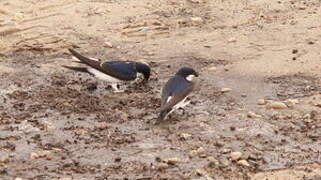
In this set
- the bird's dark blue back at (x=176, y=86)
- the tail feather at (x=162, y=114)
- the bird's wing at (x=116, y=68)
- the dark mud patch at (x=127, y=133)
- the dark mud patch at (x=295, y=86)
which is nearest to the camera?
the dark mud patch at (x=127, y=133)

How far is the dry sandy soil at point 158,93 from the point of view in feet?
17.3

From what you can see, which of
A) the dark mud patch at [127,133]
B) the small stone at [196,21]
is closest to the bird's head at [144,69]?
the dark mud patch at [127,133]

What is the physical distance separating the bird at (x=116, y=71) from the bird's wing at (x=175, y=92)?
586 mm

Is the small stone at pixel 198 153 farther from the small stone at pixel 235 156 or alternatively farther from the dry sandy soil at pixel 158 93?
the small stone at pixel 235 156

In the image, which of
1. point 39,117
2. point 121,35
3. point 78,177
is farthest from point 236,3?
point 78,177

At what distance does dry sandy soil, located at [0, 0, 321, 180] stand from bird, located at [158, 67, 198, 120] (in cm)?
11

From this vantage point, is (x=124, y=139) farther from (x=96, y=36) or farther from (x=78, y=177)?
(x=96, y=36)

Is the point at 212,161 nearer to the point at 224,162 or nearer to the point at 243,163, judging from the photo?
the point at 224,162

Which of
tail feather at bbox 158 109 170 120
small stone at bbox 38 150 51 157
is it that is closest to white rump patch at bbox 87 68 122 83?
tail feather at bbox 158 109 170 120

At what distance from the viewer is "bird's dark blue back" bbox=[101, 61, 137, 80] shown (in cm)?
682

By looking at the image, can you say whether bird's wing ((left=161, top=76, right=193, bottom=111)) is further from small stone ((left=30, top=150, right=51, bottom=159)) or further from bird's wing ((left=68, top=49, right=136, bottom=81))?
small stone ((left=30, top=150, right=51, bottom=159))

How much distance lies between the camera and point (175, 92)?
240 inches

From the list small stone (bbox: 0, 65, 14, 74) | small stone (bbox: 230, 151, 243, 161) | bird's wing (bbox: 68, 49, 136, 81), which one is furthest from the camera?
small stone (bbox: 0, 65, 14, 74)

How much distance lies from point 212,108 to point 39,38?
7.98ft
